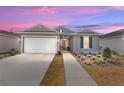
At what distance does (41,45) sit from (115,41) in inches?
316

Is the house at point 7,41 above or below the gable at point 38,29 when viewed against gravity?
below

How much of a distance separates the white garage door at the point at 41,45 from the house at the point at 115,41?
643 cm

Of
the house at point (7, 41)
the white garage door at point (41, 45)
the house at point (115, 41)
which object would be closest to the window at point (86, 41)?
the house at point (115, 41)

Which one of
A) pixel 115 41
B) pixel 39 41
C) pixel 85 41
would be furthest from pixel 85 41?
pixel 39 41

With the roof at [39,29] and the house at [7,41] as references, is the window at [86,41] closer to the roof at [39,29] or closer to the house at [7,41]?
the roof at [39,29]

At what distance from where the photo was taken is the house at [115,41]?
66.2ft

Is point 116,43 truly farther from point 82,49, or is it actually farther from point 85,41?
point 82,49
